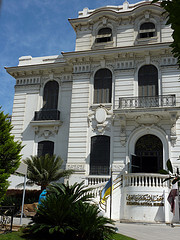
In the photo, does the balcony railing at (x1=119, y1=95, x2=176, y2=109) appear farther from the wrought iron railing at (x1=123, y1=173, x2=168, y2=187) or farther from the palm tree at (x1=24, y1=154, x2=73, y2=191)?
the palm tree at (x1=24, y1=154, x2=73, y2=191)

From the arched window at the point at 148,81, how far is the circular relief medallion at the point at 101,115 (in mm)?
2914

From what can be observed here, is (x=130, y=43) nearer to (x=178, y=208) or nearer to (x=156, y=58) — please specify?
(x=156, y=58)

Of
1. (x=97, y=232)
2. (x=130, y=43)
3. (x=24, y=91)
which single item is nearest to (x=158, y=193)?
(x=97, y=232)

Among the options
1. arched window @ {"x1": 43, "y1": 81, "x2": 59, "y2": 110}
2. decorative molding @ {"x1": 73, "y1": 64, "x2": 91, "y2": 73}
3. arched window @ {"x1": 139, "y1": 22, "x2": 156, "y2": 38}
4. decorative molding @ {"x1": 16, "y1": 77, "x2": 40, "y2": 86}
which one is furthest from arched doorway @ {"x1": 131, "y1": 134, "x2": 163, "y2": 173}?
decorative molding @ {"x1": 16, "y1": 77, "x2": 40, "y2": 86}

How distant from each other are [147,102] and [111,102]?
8.86 feet

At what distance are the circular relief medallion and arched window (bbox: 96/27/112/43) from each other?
6.11 meters

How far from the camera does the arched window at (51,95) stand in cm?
2288

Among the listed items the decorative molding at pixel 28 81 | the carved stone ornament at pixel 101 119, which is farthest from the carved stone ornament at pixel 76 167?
the decorative molding at pixel 28 81

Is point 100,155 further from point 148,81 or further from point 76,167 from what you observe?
point 148,81

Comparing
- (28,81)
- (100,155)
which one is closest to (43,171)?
(100,155)

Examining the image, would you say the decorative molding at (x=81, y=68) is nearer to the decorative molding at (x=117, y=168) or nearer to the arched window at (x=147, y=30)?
the arched window at (x=147, y=30)

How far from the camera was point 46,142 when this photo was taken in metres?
22.1

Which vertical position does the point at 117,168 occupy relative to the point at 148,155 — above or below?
below

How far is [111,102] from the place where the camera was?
813 inches
